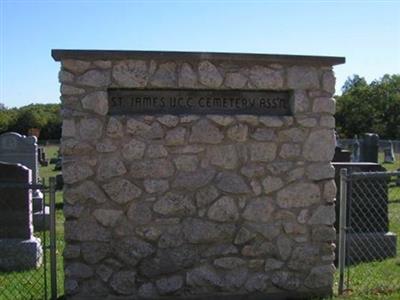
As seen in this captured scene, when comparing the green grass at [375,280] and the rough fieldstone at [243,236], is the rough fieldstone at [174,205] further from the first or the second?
the green grass at [375,280]

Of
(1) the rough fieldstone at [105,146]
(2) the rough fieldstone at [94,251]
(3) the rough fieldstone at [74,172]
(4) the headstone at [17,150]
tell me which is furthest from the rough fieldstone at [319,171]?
(4) the headstone at [17,150]

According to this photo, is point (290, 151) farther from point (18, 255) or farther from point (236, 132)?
point (18, 255)

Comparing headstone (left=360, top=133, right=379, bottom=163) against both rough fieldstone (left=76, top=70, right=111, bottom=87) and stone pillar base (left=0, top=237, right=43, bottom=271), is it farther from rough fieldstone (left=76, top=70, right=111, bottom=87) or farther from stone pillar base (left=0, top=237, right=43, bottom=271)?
rough fieldstone (left=76, top=70, right=111, bottom=87)

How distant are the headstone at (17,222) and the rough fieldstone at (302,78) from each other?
14.6 ft

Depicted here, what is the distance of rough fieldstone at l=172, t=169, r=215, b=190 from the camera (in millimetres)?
5977

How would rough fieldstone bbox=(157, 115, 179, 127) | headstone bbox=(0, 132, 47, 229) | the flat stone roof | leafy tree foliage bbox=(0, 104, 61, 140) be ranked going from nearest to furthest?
the flat stone roof < rough fieldstone bbox=(157, 115, 179, 127) < headstone bbox=(0, 132, 47, 229) < leafy tree foliage bbox=(0, 104, 61, 140)

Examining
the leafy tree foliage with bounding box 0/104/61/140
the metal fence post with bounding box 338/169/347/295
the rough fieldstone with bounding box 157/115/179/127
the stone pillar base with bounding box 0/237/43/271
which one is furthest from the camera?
the leafy tree foliage with bounding box 0/104/61/140

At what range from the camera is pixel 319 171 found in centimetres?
628

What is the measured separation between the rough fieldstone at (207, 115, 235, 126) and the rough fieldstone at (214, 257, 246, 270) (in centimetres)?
148

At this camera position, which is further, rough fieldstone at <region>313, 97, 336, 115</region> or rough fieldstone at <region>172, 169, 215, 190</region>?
rough fieldstone at <region>313, 97, 336, 115</region>

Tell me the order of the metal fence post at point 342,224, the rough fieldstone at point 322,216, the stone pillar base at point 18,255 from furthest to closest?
the stone pillar base at point 18,255 → the metal fence post at point 342,224 → the rough fieldstone at point 322,216

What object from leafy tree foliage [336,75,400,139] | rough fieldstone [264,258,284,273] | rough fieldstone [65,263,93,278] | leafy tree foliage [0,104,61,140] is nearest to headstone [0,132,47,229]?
rough fieldstone [65,263,93,278]

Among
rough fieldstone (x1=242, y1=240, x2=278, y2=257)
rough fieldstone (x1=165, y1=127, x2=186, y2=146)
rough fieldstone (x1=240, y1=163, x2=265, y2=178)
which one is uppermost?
rough fieldstone (x1=165, y1=127, x2=186, y2=146)

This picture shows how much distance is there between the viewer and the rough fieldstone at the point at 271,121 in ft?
20.1
